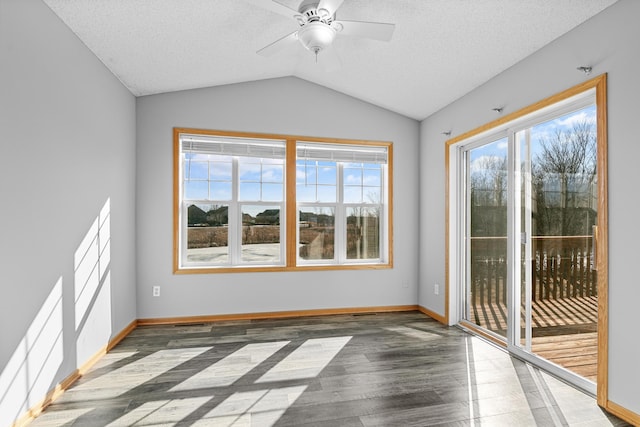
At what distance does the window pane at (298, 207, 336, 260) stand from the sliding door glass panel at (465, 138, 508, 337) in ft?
5.72

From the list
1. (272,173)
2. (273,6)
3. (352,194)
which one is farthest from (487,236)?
(273,6)

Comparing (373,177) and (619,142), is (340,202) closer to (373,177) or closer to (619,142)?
(373,177)

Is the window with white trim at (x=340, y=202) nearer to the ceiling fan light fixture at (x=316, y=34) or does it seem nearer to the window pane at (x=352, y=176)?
the window pane at (x=352, y=176)

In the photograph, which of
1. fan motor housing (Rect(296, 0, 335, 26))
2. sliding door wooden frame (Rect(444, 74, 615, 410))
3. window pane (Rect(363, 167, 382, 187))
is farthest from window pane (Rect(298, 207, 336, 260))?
sliding door wooden frame (Rect(444, 74, 615, 410))

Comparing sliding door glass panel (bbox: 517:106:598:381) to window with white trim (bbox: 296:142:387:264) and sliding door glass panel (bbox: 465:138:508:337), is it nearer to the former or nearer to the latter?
sliding door glass panel (bbox: 465:138:508:337)

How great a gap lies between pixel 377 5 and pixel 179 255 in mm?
3424

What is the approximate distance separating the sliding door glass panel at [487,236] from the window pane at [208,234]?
3018 mm

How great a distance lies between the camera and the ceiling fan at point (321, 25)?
2.27 meters

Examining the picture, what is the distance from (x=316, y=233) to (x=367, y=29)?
2.77m

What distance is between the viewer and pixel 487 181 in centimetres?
376

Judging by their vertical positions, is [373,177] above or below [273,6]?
below

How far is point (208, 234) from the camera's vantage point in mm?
4363

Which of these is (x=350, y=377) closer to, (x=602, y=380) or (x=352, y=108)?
(x=602, y=380)

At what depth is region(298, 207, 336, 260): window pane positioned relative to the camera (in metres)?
4.62
